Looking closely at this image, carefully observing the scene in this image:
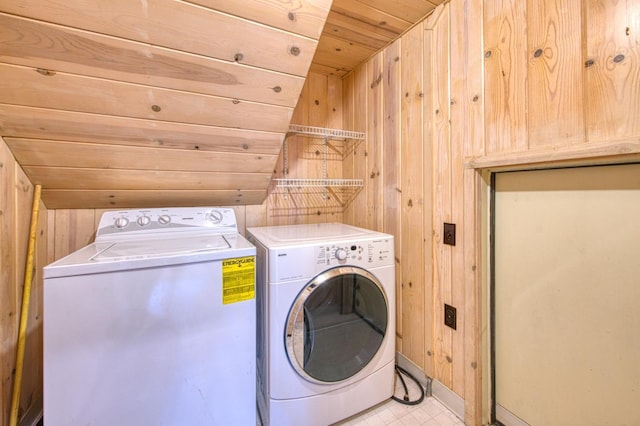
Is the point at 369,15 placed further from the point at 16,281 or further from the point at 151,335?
the point at 16,281

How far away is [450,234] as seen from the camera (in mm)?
1414

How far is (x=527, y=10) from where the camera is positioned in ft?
3.59

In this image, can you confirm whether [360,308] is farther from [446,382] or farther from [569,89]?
[569,89]

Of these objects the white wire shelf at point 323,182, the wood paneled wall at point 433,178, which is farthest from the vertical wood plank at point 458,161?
the white wire shelf at point 323,182

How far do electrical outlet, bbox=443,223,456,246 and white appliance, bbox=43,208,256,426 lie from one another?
100cm

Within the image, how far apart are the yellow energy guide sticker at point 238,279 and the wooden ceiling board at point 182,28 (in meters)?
0.86

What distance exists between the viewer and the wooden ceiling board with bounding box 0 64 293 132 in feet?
3.33

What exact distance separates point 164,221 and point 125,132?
1.70ft

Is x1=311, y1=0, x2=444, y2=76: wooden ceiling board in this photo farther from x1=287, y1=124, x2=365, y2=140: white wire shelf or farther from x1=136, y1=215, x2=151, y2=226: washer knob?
x1=136, y1=215, x2=151, y2=226: washer knob

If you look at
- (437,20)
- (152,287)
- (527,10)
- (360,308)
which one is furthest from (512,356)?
(437,20)

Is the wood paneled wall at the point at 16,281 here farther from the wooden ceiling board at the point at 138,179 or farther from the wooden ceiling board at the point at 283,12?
the wooden ceiling board at the point at 283,12

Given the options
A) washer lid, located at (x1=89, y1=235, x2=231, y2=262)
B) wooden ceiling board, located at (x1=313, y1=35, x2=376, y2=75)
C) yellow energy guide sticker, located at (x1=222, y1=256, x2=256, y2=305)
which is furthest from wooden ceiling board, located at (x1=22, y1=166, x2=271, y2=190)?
wooden ceiling board, located at (x1=313, y1=35, x2=376, y2=75)

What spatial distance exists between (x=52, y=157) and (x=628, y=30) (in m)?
2.30

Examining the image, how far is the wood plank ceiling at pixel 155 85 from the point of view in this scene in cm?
94
